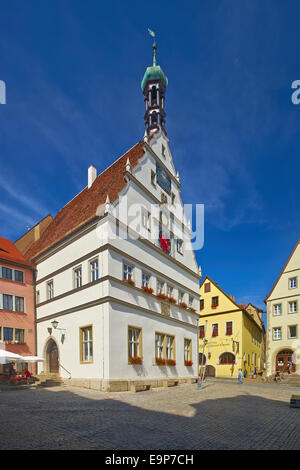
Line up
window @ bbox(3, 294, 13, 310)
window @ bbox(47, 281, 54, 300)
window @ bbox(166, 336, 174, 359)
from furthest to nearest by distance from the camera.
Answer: window @ bbox(166, 336, 174, 359)
window @ bbox(47, 281, 54, 300)
window @ bbox(3, 294, 13, 310)

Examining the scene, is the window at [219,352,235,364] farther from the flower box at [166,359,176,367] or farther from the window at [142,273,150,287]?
the window at [142,273,150,287]

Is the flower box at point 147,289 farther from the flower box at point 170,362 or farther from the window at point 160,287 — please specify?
the flower box at point 170,362

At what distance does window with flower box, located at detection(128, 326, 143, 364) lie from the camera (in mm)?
19328

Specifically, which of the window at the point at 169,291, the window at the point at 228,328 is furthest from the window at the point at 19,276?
the window at the point at 228,328

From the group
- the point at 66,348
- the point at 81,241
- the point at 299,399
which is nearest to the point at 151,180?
the point at 81,241

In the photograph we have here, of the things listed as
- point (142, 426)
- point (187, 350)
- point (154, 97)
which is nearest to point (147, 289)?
point (187, 350)

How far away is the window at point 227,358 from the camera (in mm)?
40059

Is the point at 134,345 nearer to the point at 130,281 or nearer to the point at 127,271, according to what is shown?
the point at 130,281

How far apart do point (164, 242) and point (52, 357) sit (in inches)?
449

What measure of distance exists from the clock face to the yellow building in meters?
17.5

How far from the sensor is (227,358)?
40.6 meters

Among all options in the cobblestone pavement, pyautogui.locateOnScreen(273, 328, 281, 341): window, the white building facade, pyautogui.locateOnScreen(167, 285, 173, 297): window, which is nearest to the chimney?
the white building facade

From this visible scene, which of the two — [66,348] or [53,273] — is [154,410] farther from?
[53,273]

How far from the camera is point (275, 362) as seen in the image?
37531 millimetres
